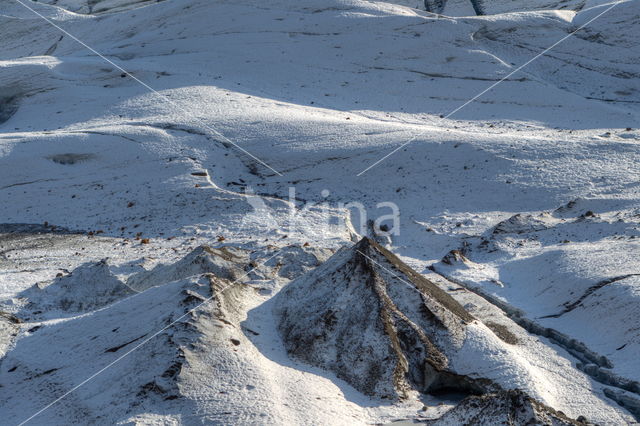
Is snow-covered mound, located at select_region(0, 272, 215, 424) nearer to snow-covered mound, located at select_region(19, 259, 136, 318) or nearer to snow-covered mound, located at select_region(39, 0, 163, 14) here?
snow-covered mound, located at select_region(19, 259, 136, 318)

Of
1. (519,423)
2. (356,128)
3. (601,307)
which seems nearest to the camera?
(519,423)

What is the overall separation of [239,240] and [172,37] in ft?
47.1

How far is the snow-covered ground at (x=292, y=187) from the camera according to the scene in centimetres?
882

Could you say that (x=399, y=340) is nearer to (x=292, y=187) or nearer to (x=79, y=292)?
(x=79, y=292)

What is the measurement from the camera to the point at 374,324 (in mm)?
9383

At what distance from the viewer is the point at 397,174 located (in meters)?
17.1

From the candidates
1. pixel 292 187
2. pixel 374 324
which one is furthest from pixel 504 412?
pixel 292 187

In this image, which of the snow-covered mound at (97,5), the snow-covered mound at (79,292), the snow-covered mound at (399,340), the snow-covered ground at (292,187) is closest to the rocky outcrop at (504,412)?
the snow-covered ground at (292,187)

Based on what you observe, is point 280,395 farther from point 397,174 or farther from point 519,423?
point 397,174

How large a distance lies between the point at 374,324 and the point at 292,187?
7.75m

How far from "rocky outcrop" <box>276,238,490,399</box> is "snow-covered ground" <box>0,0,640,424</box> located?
1.15 ft

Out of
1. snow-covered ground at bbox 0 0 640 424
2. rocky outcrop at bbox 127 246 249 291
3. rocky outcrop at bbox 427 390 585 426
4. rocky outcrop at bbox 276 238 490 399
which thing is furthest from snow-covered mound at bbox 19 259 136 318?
rocky outcrop at bbox 427 390 585 426

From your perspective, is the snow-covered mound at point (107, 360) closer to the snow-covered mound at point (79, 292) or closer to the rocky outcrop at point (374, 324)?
the snow-covered mound at point (79, 292)

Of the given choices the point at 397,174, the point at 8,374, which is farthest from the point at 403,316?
the point at 397,174
